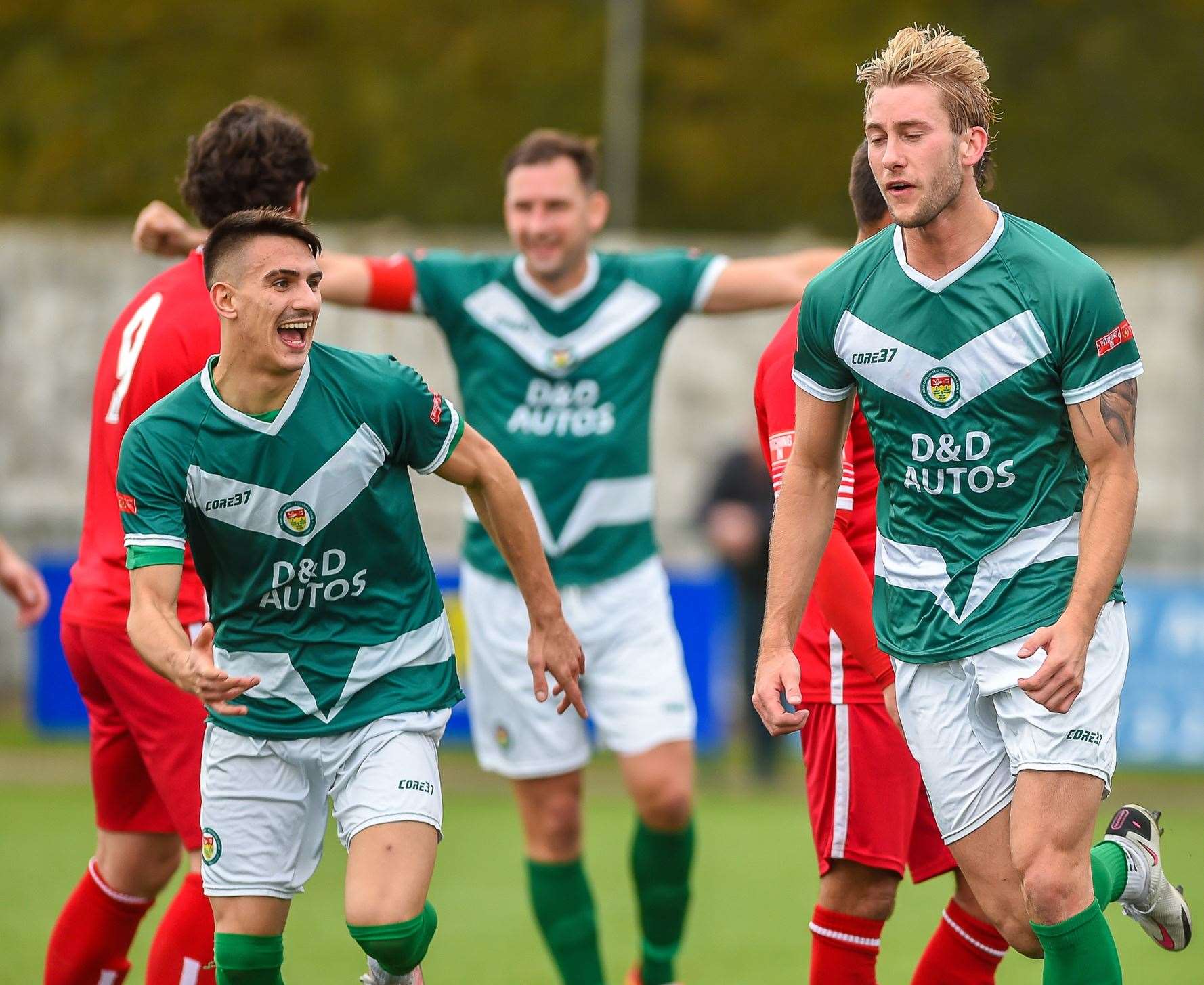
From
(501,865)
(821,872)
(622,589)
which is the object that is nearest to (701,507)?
(501,865)

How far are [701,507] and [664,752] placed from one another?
5.90m

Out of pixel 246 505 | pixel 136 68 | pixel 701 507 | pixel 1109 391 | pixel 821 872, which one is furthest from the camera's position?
pixel 136 68

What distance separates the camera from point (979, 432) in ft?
14.0

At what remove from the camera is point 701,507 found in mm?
12062

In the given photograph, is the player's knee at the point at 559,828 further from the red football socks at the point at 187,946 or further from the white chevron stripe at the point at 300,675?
the white chevron stripe at the point at 300,675

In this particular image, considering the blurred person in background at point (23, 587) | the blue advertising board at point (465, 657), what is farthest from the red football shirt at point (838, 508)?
the blue advertising board at point (465, 657)

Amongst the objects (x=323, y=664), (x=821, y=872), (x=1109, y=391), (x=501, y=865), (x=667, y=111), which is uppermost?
(x=667, y=111)

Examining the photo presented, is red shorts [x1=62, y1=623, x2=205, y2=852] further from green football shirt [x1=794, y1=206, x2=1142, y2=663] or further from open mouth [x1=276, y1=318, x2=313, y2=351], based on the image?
green football shirt [x1=794, y1=206, x2=1142, y2=663]

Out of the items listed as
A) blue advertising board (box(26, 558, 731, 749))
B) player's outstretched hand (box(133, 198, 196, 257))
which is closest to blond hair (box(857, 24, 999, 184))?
player's outstretched hand (box(133, 198, 196, 257))

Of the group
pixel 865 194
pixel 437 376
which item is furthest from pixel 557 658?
pixel 437 376

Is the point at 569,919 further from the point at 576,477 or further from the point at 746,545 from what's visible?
the point at 746,545

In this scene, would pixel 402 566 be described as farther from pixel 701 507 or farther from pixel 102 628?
pixel 701 507

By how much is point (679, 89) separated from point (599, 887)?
1150 centimetres

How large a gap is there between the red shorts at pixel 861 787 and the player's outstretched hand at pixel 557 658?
0.67 m
